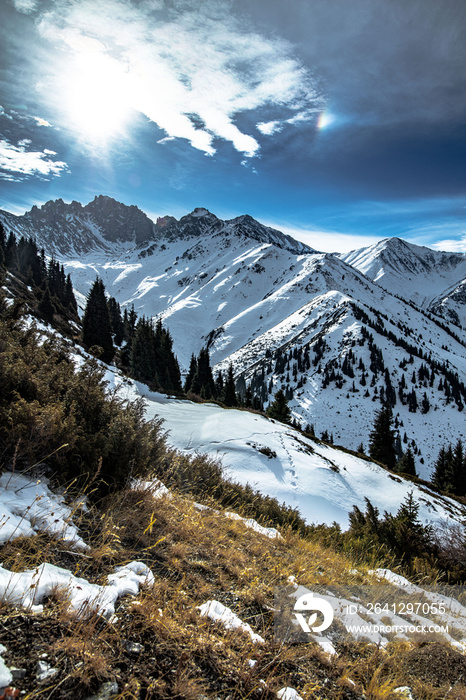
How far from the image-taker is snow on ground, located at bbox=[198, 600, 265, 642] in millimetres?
2693

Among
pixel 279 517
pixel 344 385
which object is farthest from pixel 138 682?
pixel 344 385

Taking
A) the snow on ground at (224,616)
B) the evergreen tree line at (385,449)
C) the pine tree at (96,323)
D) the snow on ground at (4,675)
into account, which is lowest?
the evergreen tree line at (385,449)

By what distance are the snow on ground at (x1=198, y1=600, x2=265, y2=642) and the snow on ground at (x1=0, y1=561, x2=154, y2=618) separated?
0.59 m

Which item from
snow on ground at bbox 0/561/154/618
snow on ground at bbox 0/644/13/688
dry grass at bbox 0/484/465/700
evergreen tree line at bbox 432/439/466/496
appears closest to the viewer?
snow on ground at bbox 0/644/13/688

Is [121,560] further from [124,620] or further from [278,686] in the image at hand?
[278,686]

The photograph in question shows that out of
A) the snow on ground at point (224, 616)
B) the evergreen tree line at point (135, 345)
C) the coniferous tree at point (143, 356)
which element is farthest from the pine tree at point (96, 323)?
the snow on ground at point (224, 616)

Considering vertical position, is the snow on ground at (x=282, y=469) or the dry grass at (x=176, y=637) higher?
the dry grass at (x=176, y=637)

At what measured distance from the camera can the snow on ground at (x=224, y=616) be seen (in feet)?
8.84

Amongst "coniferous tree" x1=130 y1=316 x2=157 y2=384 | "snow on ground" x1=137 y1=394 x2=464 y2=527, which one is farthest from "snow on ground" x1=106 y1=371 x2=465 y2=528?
"coniferous tree" x1=130 y1=316 x2=157 y2=384

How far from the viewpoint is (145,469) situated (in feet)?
17.3

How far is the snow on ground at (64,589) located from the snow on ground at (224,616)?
1.92 feet

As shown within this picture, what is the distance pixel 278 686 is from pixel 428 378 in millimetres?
191518

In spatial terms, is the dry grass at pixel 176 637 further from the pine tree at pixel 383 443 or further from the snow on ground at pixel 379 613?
the pine tree at pixel 383 443

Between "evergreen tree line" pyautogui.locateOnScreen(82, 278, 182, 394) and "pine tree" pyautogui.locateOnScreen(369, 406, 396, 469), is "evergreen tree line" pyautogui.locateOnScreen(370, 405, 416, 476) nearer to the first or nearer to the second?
"pine tree" pyautogui.locateOnScreen(369, 406, 396, 469)
